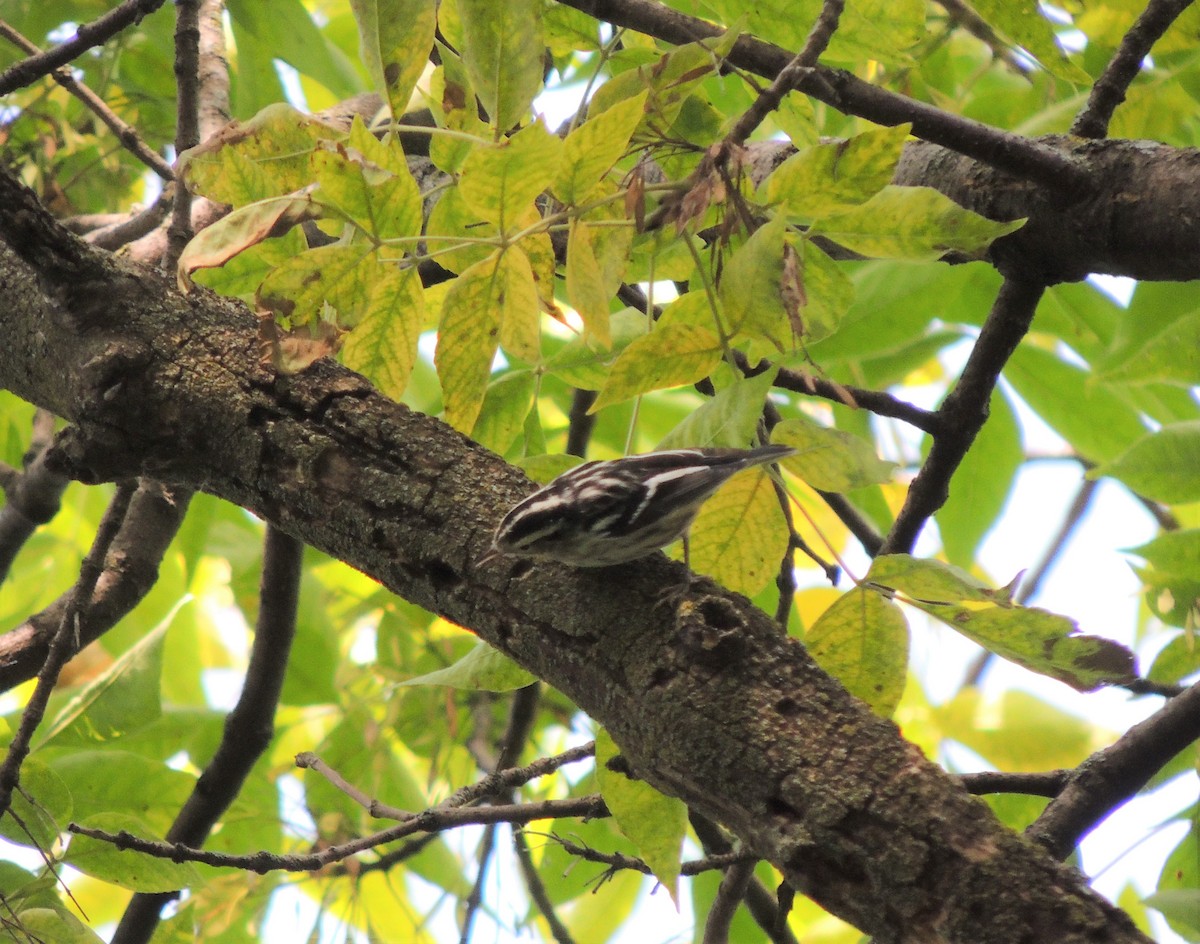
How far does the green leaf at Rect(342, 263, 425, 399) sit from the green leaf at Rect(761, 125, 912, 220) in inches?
21.8

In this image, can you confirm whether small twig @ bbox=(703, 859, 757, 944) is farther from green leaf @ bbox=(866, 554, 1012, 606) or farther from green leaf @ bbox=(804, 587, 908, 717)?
green leaf @ bbox=(866, 554, 1012, 606)

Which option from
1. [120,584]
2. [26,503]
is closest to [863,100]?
[120,584]

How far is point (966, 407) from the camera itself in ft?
7.39

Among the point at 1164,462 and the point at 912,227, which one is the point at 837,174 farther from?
the point at 1164,462

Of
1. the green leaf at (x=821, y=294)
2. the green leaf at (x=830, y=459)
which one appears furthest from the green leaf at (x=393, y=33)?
the green leaf at (x=830, y=459)

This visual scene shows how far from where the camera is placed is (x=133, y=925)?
9.37 feet

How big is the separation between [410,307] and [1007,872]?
43.7 inches

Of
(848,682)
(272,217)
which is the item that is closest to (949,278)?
(848,682)

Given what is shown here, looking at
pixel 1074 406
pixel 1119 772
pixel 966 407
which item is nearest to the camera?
pixel 1119 772

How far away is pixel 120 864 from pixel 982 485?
2025 mm

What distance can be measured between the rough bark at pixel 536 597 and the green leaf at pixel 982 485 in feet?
4.23

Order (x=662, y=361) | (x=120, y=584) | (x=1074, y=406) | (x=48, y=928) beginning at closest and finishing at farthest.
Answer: (x=662, y=361), (x=48, y=928), (x=1074, y=406), (x=120, y=584)

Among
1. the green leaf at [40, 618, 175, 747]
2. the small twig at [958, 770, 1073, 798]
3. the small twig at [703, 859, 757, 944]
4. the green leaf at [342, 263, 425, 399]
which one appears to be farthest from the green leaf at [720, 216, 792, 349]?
the green leaf at [40, 618, 175, 747]

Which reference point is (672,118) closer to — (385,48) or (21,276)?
(385,48)
